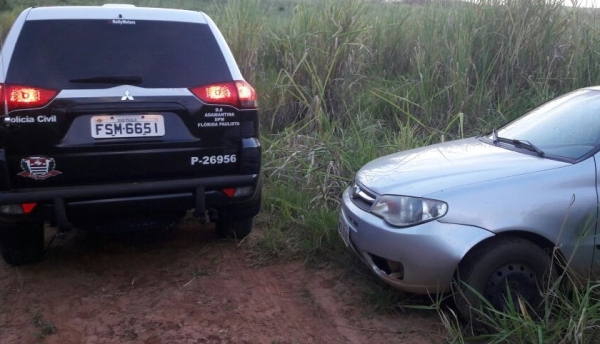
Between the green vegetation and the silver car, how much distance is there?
220cm

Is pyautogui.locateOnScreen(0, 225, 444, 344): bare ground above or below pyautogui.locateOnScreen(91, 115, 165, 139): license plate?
below

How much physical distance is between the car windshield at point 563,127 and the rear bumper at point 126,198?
5.87ft

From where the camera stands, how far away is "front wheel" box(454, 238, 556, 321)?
3.56 meters

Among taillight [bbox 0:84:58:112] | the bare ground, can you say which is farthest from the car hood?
taillight [bbox 0:84:58:112]

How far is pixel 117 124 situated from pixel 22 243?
→ 3.73 ft

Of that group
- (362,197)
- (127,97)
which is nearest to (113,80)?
(127,97)

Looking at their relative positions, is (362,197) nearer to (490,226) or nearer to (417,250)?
(417,250)

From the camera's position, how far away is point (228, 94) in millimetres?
4449

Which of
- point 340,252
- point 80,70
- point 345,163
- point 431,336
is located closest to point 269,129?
point 345,163

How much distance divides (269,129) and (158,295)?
3520 millimetres

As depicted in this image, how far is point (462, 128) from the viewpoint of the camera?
22.1 ft

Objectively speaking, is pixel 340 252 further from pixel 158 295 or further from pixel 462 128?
pixel 462 128

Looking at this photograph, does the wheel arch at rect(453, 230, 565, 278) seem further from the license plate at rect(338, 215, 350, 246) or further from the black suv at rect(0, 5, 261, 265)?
the black suv at rect(0, 5, 261, 265)

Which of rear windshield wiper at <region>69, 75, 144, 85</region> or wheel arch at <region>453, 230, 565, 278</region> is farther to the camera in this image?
rear windshield wiper at <region>69, 75, 144, 85</region>
